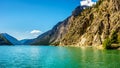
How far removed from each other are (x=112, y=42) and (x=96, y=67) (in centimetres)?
9917

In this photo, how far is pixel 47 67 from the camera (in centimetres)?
5688

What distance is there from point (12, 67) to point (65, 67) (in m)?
11.8

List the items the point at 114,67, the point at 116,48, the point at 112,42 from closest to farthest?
the point at 114,67 < the point at 116,48 < the point at 112,42

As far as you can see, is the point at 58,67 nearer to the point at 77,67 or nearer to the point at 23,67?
the point at 77,67

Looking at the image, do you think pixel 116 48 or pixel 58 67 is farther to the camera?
pixel 116 48

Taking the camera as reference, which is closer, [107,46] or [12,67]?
[12,67]

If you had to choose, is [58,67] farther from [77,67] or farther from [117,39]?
[117,39]

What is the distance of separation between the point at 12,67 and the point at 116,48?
9539 cm

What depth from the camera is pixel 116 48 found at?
142875 millimetres

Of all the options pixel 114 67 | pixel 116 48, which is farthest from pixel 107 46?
pixel 114 67

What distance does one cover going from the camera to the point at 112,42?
501ft

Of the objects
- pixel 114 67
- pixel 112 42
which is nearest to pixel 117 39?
pixel 112 42

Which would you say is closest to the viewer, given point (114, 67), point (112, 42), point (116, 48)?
point (114, 67)

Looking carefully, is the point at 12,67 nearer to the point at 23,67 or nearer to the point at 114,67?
the point at 23,67
